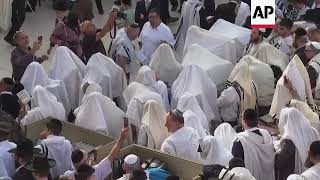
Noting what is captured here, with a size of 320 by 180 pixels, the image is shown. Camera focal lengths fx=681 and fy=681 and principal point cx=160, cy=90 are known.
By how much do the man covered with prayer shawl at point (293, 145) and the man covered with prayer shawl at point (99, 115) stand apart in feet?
6.73

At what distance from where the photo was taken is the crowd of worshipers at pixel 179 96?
6730mm

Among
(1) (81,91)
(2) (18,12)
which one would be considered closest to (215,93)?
(1) (81,91)

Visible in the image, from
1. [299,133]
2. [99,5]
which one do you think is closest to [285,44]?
[299,133]

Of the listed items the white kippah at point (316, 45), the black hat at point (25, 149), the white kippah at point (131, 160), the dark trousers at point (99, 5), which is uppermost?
the white kippah at point (316, 45)

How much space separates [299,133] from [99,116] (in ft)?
7.53

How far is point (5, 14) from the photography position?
493 inches

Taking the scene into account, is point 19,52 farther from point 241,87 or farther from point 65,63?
point 241,87

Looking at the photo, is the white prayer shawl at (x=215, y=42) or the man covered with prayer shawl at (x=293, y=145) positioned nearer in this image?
the man covered with prayer shawl at (x=293, y=145)

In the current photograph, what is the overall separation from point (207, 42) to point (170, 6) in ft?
14.3

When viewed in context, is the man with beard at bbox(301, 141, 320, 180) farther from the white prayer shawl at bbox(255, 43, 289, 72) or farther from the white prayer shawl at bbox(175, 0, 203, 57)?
the white prayer shawl at bbox(175, 0, 203, 57)

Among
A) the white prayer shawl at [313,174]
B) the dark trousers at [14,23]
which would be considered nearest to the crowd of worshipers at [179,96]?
the white prayer shawl at [313,174]

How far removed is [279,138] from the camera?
24.1 ft

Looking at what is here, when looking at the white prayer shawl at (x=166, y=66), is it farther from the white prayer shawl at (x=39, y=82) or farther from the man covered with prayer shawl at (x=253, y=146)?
the man covered with prayer shawl at (x=253, y=146)

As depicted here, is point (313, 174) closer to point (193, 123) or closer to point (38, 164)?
point (193, 123)
